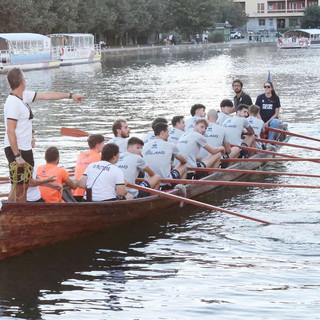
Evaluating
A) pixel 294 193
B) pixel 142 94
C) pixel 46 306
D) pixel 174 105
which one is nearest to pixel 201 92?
pixel 142 94

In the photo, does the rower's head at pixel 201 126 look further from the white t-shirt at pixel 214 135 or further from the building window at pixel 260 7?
the building window at pixel 260 7

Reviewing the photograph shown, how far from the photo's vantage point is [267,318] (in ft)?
27.3

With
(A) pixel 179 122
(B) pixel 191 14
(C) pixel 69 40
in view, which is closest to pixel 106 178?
(A) pixel 179 122

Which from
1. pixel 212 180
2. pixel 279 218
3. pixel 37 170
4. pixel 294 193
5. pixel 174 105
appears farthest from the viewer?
pixel 174 105

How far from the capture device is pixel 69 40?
65938 mm

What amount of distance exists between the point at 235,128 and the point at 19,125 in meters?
6.52

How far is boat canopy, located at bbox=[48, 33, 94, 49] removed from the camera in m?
64.9

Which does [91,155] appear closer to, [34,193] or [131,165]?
[131,165]

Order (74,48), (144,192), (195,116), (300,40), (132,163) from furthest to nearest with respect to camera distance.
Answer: (300,40) < (74,48) < (195,116) < (144,192) < (132,163)

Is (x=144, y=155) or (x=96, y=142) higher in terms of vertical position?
(x=96, y=142)

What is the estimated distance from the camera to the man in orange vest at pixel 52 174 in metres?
10.5

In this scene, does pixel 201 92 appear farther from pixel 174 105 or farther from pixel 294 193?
pixel 294 193

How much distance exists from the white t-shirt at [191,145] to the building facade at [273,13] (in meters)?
140

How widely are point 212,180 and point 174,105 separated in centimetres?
1823
